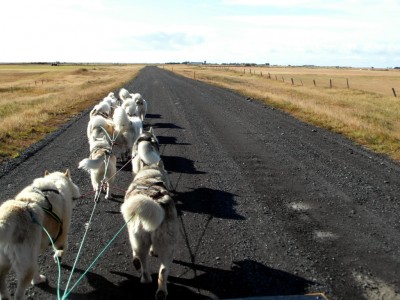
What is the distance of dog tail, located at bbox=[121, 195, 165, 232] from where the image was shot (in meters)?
4.07

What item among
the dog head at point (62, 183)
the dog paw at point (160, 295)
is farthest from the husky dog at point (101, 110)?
the dog paw at point (160, 295)

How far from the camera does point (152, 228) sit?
409 centimetres

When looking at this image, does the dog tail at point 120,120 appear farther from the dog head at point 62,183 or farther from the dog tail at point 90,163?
the dog head at point 62,183

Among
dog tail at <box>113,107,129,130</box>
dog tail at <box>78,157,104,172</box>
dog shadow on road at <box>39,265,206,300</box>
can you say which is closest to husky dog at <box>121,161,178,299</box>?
dog shadow on road at <box>39,265,206,300</box>

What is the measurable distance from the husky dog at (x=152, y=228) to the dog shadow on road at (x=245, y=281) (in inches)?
18.4

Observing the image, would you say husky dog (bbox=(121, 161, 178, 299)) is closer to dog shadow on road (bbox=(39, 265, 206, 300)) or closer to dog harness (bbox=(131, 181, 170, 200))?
dog harness (bbox=(131, 181, 170, 200))

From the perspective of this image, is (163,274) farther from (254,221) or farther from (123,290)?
(254,221)

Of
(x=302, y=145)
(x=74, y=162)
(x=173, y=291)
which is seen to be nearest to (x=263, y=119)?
(x=302, y=145)

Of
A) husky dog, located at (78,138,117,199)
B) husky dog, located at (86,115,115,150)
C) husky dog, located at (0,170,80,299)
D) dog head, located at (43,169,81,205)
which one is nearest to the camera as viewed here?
husky dog, located at (0,170,80,299)

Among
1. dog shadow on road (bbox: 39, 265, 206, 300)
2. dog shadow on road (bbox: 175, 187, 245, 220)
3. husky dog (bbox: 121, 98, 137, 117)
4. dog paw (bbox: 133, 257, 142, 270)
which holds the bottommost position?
dog shadow on road (bbox: 39, 265, 206, 300)

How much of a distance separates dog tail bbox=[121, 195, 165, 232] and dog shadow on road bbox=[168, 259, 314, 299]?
1.04m

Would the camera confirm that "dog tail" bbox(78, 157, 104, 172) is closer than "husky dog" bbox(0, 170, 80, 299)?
No

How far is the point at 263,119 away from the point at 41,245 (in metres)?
13.7

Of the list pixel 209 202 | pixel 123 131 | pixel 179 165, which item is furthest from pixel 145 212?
pixel 123 131
